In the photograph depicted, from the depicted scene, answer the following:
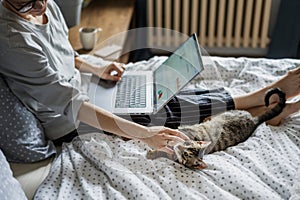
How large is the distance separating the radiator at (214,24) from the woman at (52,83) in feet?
4.03

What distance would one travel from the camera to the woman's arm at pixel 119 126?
134 centimetres

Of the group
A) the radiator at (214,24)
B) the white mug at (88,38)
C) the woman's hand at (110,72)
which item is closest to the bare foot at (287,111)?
the woman's hand at (110,72)

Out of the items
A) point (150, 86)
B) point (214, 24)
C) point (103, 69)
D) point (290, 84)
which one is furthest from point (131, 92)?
point (214, 24)

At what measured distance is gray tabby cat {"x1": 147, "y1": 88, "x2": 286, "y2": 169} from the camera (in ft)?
4.21

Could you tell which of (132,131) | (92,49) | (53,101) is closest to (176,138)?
(132,131)

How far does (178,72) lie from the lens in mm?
1535

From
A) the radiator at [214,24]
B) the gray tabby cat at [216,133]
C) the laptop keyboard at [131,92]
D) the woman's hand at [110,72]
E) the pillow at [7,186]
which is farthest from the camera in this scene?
the radiator at [214,24]

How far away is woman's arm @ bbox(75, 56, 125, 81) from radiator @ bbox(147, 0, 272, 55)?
1.13 m

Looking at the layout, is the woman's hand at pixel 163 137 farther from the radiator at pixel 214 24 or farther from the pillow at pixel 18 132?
the radiator at pixel 214 24

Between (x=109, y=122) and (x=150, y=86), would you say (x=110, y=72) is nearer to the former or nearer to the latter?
(x=150, y=86)

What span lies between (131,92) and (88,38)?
59 centimetres

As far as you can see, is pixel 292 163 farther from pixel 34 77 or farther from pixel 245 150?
pixel 34 77

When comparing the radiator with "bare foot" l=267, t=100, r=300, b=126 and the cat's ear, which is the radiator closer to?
"bare foot" l=267, t=100, r=300, b=126

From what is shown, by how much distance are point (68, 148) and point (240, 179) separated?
22.7 inches
